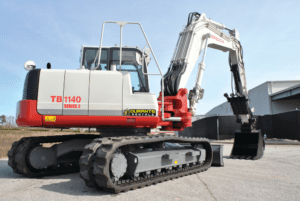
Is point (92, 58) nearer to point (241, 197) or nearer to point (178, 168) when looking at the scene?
point (178, 168)

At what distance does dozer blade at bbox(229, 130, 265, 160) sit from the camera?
9.08 metres

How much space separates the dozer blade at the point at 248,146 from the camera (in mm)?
9078

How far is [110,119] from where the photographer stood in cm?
463

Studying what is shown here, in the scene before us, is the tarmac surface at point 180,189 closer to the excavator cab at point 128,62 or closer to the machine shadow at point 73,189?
the machine shadow at point 73,189

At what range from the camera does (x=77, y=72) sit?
468 cm

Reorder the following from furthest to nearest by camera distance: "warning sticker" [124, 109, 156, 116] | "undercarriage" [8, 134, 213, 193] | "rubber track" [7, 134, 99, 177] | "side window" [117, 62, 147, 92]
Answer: "rubber track" [7, 134, 99, 177]
"side window" [117, 62, 147, 92]
"warning sticker" [124, 109, 156, 116]
"undercarriage" [8, 134, 213, 193]

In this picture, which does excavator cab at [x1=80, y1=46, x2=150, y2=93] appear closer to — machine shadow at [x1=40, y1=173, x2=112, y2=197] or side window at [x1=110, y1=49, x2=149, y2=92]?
side window at [x1=110, y1=49, x2=149, y2=92]

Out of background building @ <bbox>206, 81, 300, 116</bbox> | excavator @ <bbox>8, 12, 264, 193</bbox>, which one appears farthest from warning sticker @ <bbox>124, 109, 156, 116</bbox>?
background building @ <bbox>206, 81, 300, 116</bbox>

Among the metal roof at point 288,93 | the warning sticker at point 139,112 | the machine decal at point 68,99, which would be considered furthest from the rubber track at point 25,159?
the metal roof at point 288,93

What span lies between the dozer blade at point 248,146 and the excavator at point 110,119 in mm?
3438

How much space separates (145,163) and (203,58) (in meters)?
4.64

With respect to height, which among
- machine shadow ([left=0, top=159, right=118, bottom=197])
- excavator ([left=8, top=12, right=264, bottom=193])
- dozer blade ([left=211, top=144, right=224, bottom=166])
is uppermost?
excavator ([left=8, top=12, right=264, bottom=193])

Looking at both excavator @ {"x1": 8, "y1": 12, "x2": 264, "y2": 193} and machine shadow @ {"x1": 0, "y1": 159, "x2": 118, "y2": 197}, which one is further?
excavator @ {"x1": 8, "y1": 12, "x2": 264, "y2": 193}

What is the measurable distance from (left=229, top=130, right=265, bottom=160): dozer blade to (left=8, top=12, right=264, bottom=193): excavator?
3.44m
